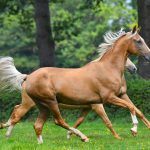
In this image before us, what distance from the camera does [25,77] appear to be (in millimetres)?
14273

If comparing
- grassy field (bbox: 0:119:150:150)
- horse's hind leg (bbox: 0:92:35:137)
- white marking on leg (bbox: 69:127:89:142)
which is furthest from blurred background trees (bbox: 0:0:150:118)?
white marking on leg (bbox: 69:127:89:142)

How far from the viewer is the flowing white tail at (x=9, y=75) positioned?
1458 centimetres

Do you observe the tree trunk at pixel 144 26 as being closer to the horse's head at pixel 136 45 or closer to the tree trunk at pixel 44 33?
the tree trunk at pixel 44 33

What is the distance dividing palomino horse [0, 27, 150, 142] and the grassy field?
446mm

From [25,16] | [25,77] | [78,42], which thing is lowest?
[78,42]

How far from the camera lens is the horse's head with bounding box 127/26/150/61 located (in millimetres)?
14203

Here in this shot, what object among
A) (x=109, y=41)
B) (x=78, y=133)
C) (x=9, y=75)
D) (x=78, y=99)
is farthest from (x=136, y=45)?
(x=9, y=75)

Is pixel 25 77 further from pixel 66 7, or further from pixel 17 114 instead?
pixel 66 7

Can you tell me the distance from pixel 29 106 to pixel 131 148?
3.90 meters

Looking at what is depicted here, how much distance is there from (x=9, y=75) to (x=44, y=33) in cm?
1239

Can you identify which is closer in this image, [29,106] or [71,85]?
[71,85]

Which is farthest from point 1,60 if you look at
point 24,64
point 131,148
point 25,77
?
point 24,64

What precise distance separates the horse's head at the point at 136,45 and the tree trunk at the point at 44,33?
42.0ft

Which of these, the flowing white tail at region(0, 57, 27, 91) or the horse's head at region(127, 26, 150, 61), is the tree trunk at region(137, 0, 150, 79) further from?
the flowing white tail at region(0, 57, 27, 91)
